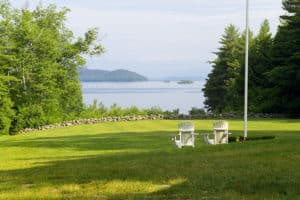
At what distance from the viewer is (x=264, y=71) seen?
45906 mm

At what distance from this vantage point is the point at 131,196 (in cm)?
691

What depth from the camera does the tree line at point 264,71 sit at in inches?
1507

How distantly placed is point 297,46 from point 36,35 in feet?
73.9

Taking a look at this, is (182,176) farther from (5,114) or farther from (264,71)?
(264,71)

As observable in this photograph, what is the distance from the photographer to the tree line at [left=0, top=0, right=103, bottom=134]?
133 ft

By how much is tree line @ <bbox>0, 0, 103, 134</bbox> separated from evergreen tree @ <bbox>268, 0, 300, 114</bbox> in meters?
17.9

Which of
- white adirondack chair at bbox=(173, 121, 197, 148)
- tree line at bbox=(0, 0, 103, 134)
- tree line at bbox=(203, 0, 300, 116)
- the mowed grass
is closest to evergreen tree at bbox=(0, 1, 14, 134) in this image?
tree line at bbox=(0, 0, 103, 134)

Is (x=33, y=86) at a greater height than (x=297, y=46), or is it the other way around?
(x=297, y=46)

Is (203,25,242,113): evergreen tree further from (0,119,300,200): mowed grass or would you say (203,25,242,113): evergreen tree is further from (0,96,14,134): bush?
(0,119,300,200): mowed grass

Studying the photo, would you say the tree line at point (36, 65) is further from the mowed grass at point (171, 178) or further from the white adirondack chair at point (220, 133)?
the mowed grass at point (171, 178)

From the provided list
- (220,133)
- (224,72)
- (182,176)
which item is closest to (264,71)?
Answer: (224,72)

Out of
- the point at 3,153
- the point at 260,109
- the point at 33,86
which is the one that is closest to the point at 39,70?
the point at 33,86

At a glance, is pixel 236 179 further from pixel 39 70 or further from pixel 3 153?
pixel 39 70

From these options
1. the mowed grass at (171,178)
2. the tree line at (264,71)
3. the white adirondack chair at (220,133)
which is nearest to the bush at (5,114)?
the tree line at (264,71)
